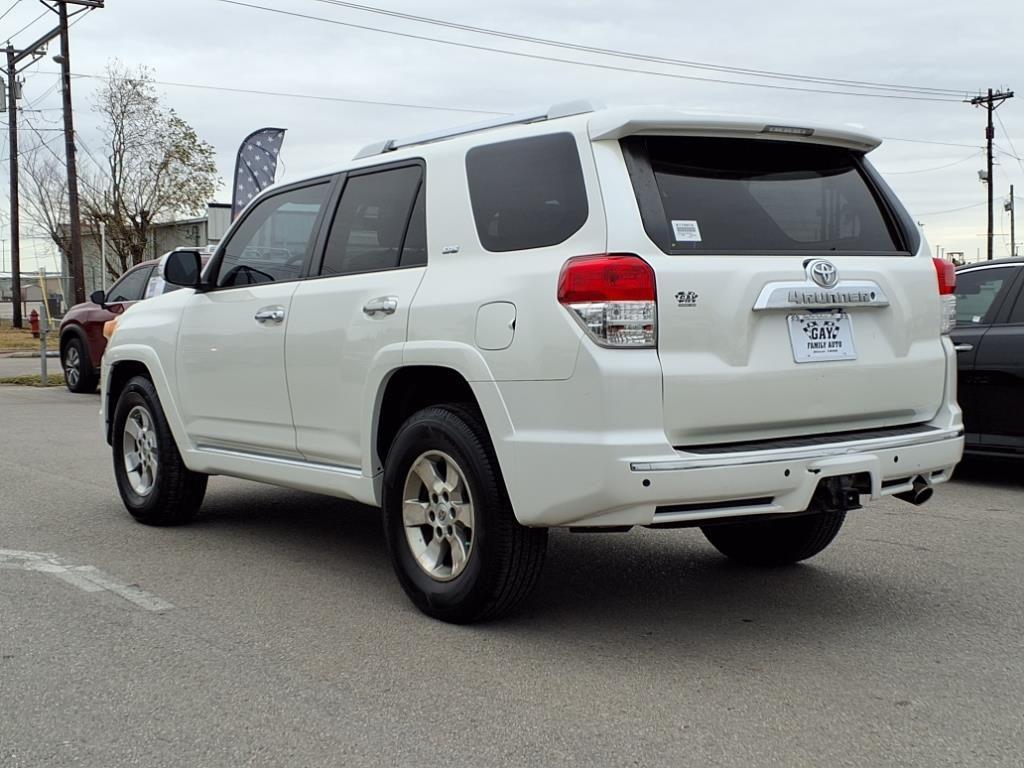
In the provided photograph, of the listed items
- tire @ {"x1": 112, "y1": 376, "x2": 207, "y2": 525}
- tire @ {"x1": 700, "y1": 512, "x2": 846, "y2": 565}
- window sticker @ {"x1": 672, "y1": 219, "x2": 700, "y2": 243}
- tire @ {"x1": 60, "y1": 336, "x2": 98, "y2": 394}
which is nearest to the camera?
window sticker @ {"x1": 672, "y1": 219, "x2": 700, "y2": 243}

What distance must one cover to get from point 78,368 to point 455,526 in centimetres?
1377

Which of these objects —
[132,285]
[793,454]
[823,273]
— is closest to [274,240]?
[823,273]

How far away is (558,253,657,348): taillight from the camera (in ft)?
13.6

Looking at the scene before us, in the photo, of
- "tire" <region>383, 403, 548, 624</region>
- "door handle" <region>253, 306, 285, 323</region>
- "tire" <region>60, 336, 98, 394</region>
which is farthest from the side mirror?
"tire" <region>60, 336, 98, 394</region>

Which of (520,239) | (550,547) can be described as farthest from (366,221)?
(550,547)

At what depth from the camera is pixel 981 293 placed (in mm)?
8328

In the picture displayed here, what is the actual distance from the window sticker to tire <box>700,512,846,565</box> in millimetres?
1667

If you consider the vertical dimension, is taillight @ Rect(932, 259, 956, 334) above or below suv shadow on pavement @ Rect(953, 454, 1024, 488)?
above

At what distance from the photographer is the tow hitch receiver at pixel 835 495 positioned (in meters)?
4.38

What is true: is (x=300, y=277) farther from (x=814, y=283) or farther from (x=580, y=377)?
(x=814, y=283)

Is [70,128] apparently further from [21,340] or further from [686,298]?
[686,298]

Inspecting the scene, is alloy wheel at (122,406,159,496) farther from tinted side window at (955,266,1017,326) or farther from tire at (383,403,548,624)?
tinted side window at (955,266,1017,326)

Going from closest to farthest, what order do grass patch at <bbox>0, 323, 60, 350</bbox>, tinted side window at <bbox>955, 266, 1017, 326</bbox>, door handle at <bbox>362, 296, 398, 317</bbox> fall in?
1. door handle at <bbox>362, 296, 398, 317</bbox>
2. tinted side window at <bbox>955, 266, 1017, 326</bbox>
3. grass patch at <bbox>0, 323, 60, 350</bbox>

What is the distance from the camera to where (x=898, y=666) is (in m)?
4.24
